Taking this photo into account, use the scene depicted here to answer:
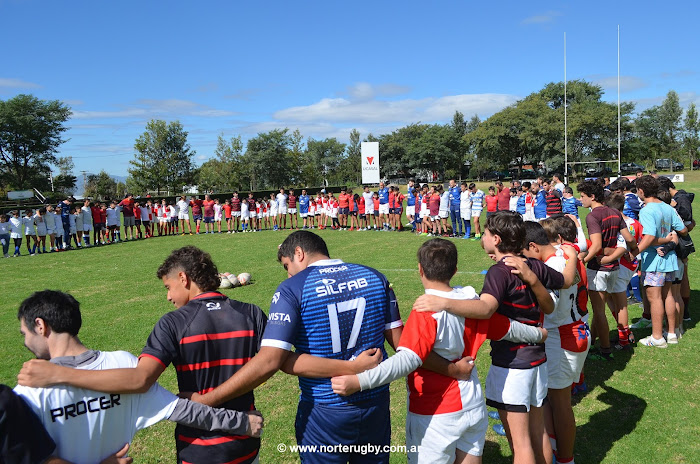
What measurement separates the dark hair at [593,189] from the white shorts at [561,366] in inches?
111

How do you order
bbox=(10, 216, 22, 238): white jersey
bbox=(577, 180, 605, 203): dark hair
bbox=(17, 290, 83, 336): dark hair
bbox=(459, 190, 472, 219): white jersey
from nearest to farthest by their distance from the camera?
1. bbox=(17, 290, 83, 336): dark hair
2. bbox=(577, 180, 605, 203): dark hair
3. bbox=(459, 190, 472, 219): white jersey
4. bbox=(10, 216, 22, 238): white jersey

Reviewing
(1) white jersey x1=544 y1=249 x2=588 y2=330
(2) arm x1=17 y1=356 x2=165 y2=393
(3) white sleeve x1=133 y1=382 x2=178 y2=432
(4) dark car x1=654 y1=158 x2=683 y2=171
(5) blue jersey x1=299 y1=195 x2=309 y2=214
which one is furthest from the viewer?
(4) dark car x1=654 y1=158 x2=683 y2=171

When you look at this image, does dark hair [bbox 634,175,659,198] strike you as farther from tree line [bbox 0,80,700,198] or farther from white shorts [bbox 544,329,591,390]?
tree line [bbox 0,80,700,198]

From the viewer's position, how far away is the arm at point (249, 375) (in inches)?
93.0

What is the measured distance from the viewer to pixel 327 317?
2.48 m

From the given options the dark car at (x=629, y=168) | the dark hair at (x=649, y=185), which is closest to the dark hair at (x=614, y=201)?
the dark hair at (x=649, y=185)

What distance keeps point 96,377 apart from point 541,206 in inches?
634

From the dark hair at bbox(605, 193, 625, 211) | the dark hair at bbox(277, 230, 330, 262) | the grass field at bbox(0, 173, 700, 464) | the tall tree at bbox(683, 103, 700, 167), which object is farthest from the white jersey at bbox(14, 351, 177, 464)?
the tall tree at bbox(683, 103, 700, 167)

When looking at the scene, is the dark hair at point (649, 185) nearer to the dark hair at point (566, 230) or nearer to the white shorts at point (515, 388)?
the dark hair at point (566, 230)

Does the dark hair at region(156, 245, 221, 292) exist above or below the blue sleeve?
above

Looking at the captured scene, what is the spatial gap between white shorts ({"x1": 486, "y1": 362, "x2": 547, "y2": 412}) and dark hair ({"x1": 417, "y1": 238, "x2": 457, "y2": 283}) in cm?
92

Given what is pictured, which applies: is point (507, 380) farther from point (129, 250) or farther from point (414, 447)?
point (129, 250)

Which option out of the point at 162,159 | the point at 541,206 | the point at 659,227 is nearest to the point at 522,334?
the point at 659,227

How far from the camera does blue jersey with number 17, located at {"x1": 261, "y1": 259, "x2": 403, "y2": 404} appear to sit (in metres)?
2.41
